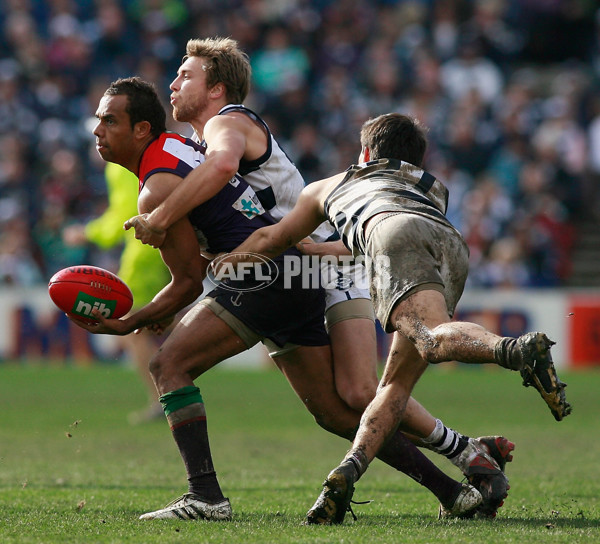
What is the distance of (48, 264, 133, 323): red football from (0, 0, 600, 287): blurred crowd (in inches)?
437

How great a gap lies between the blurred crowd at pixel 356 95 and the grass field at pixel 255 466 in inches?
114

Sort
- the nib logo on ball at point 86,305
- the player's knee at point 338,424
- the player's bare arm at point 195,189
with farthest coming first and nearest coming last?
the player's knee at point 338,424 → the nib logo on ball at point 86,305 → the player's bare arm at point 195,189

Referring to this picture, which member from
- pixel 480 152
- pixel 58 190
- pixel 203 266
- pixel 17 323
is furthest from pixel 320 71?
pixel 203 266

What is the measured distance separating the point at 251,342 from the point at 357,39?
51.7 ft

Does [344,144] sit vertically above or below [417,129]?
above

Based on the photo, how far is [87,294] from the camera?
5570 mm

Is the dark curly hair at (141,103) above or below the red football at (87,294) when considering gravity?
above

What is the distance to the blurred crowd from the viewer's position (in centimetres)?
1764

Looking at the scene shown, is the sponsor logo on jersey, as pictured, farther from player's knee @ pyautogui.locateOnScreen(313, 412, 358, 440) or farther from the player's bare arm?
player's knee @ pyautogui.locateOnScreen(313, 412, 358, 440)

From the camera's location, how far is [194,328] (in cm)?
531

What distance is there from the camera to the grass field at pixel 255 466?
4.80m

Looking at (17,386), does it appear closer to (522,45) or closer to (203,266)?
(203,266)

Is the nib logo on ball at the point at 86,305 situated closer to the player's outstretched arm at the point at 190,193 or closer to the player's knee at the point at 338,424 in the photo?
the player's outstretched arm at the point at 190,193

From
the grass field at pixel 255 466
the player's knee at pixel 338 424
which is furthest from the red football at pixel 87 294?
the player's knee at pixel 338 424
